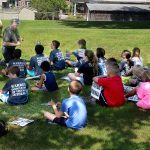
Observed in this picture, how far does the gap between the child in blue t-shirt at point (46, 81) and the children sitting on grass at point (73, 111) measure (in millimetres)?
3220

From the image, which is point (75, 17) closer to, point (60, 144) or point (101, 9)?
point (101, 9)

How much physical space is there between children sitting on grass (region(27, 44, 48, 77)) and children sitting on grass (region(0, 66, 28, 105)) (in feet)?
11.7

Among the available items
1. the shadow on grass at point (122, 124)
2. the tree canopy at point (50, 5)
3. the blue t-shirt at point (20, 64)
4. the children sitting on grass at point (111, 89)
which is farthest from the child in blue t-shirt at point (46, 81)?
the tree canopy at point (50, 5)

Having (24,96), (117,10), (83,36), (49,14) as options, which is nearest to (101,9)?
(117,10)

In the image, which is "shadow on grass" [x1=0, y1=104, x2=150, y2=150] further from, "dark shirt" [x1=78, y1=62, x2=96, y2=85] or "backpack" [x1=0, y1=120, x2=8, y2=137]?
"dark shirt" [x1=78, y1=62, x2=96, y2=85]

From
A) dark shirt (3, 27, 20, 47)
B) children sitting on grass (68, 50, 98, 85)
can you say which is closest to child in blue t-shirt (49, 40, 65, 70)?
dark shirt (3, 27, 20, 47)

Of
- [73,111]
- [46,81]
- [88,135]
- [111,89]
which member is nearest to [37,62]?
[46,81]

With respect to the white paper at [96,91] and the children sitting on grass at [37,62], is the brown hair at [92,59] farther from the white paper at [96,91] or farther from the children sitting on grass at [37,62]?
the children sitting on grass at [37,62]

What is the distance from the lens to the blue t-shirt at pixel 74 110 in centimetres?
945

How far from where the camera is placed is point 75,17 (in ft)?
214

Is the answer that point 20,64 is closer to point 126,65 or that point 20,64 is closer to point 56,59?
point 56,59

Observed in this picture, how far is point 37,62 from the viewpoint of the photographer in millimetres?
15023

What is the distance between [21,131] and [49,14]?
50.7 metres

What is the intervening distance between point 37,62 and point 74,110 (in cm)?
585
